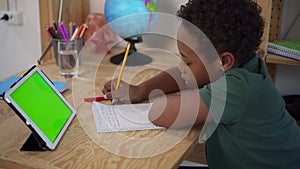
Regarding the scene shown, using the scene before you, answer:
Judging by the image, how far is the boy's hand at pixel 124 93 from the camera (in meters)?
1.14

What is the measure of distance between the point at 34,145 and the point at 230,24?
548mm

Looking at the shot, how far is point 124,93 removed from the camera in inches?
45.5

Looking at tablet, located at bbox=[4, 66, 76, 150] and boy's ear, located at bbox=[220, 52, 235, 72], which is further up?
boy's ear, located at bbox=[220, 52, 235, 72]

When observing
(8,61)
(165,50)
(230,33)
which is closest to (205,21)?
(230,33)

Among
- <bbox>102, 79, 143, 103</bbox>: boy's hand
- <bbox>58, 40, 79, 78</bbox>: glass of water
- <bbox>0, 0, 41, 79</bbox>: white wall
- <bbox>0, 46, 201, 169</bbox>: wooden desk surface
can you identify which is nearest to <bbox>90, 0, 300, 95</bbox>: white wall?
<bbox>0, 0, 41, 79</bbox>: white wall

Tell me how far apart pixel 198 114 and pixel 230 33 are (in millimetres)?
217

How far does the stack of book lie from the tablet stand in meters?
0.97

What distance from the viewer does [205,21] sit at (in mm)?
988

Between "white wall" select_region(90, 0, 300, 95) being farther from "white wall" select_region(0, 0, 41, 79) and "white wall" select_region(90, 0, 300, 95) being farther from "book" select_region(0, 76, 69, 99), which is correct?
"book" select_region(0, 76, 69, 99)

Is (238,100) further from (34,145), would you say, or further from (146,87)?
(34,145)

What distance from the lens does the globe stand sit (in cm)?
154

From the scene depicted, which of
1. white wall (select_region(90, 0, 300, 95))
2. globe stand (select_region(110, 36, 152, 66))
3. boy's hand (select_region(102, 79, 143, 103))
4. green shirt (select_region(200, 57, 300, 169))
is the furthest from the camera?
white wall (select_region(90, 0, 300, 95))

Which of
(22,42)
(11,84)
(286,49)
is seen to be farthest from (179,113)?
(22,42)

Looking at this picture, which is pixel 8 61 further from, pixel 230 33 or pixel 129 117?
pixel 230 33
